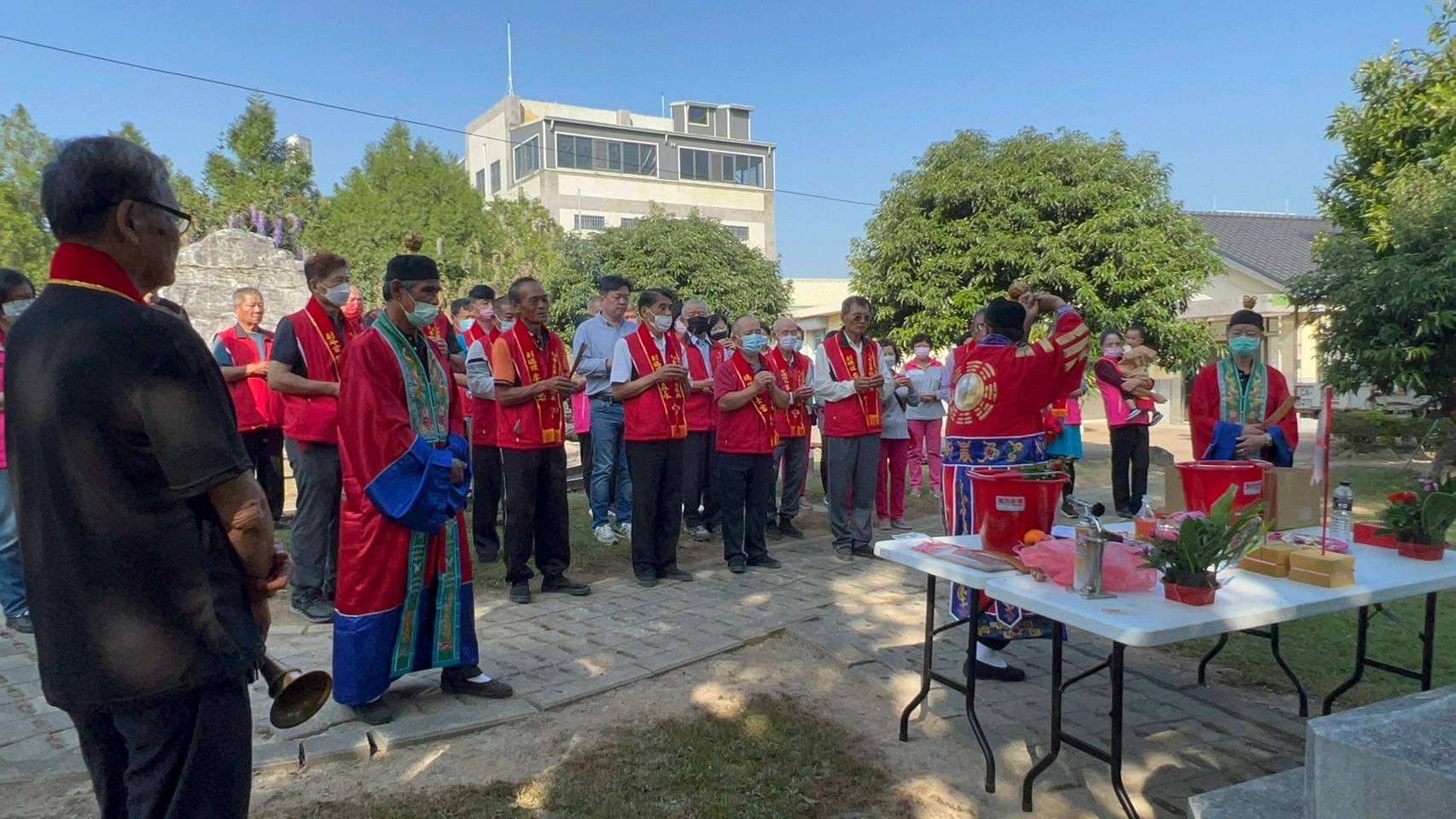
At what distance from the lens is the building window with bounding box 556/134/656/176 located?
48.4 m

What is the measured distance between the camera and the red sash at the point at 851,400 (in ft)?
25.7

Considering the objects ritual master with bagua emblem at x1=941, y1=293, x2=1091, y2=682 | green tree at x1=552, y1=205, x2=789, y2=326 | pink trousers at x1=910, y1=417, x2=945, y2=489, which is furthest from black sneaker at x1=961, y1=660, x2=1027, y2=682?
green tree at x1=552, y1=205, x2=789, y2=326

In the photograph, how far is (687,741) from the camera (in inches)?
164

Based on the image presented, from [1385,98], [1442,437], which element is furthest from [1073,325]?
[1385,98]

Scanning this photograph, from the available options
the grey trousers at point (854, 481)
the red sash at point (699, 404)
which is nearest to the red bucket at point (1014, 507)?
the grey trousers at point (854, 481)

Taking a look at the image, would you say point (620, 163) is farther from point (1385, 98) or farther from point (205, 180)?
point (1385, 98)

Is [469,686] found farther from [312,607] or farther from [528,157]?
[528,157]

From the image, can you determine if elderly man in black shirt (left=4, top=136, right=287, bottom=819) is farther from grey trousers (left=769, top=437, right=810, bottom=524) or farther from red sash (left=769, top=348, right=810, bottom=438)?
grey trousers (left=769, top=437, right=810, bottom=524)

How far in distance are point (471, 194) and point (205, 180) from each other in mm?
9756

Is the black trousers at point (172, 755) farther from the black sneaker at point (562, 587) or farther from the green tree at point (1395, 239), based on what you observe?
the green tree at point (1395, 239)

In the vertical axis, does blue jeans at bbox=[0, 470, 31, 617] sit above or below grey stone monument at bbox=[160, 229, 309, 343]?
below

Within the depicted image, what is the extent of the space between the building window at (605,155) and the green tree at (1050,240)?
1493 inches

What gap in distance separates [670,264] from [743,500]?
55.0 feet

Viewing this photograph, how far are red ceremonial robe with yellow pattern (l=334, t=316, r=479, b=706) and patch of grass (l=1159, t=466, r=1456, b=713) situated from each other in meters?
4.11
